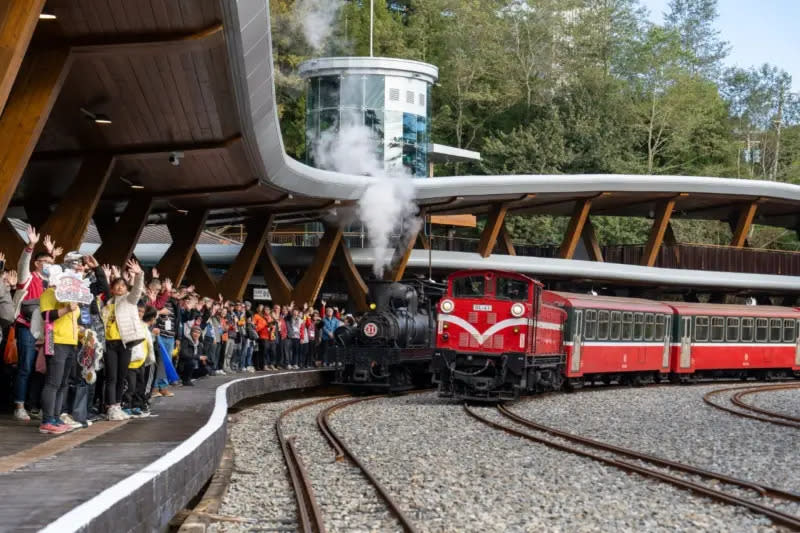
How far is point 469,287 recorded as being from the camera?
877 inches

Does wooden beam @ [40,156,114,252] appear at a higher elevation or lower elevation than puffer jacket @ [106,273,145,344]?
higher

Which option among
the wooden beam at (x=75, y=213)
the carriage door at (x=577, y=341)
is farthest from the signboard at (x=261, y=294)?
the wooden beam at (x=75, y=213)

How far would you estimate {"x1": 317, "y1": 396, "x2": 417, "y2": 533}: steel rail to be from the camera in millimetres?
9367

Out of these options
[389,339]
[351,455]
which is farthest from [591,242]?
[351,455]

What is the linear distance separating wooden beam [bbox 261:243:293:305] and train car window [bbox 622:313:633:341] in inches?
430

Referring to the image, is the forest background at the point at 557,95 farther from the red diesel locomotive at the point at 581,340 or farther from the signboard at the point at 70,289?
the signboard at the point at 70,289

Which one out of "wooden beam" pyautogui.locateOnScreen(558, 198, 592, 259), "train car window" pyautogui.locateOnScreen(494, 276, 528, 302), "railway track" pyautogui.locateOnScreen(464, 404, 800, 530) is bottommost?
"railway track" pyautogui.locateOnScreen(464, 404, 800, 530)

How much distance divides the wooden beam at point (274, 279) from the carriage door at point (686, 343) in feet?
38.3

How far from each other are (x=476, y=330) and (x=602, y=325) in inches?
237

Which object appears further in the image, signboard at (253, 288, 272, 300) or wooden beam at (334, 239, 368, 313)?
wooden beam at (334, 239, 368, 313)

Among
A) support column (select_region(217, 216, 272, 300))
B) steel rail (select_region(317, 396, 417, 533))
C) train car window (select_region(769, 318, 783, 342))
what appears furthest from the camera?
train car window (select_region(769, 318, 783, 342))

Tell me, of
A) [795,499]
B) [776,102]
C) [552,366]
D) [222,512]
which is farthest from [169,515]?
[776,102]

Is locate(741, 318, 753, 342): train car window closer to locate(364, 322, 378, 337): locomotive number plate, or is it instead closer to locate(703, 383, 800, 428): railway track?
locate(703, 383, 800, 428): railway track

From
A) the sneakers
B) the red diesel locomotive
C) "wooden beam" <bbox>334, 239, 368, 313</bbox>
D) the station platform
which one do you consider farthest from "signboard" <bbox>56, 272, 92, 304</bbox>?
"wooden beam" <bbox>334, 239, 368, 313</bbox>
